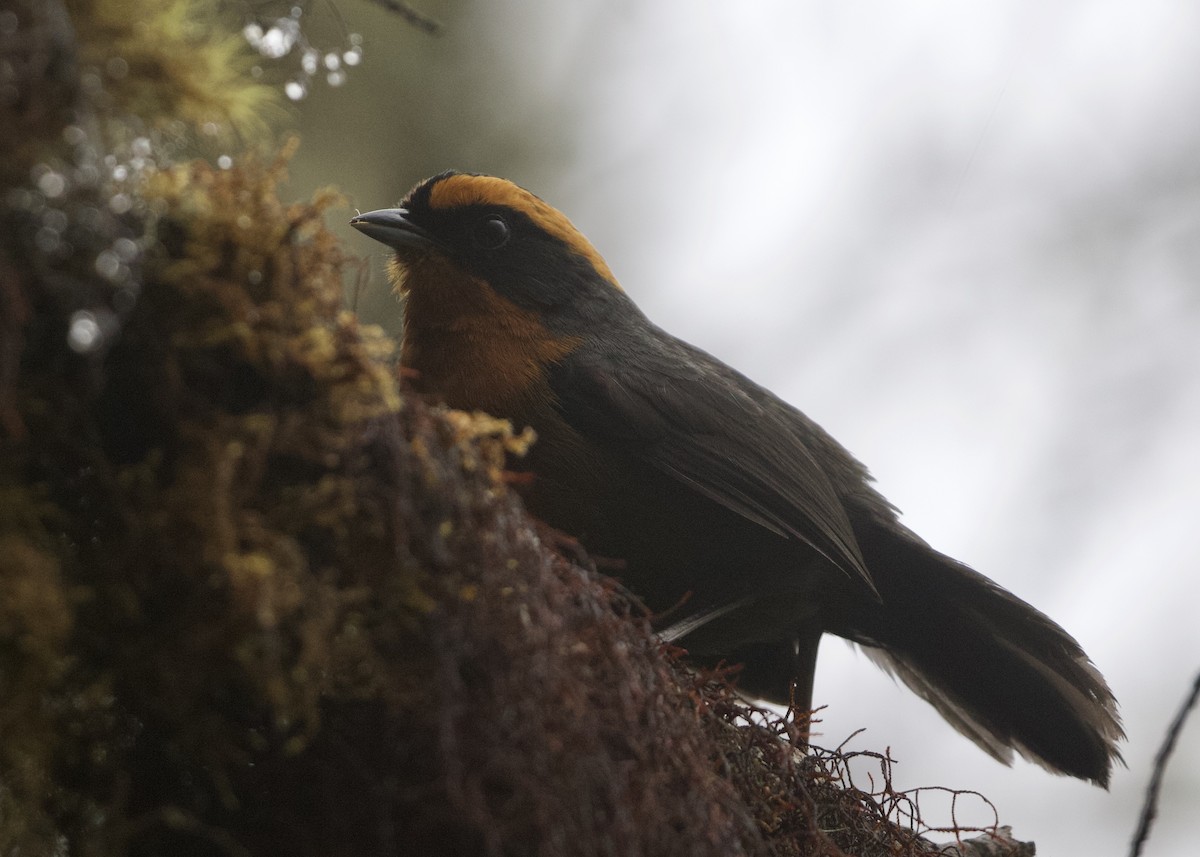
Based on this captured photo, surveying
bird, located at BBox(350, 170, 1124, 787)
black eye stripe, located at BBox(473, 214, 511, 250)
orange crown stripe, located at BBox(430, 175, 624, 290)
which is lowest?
bird, located at BBox(350, 170, 1124, 787)

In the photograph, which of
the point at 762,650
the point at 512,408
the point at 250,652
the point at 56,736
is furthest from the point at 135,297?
the point at 762,650

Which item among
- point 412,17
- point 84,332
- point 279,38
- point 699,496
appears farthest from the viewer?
point 699,496

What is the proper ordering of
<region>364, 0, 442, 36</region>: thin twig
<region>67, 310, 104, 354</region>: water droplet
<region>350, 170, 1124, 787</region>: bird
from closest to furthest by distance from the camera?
<region>67, 310, 104, 354</region>: water droplet
<region>364, 0, 442, 36</region>: thin twig
<region>350, 170, 1124, 787</region>: bird

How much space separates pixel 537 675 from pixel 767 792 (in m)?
1.04

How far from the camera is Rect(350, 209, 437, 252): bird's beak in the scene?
14.3 feet

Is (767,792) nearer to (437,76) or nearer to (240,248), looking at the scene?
(240,248)

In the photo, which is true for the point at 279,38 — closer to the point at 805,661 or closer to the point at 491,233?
the point at 491,233

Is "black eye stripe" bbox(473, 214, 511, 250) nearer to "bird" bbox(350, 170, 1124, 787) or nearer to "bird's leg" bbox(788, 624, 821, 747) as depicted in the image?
"bird" bbox(350, 170, 1124, 787)

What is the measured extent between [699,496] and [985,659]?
152 centimetres

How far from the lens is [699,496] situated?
13.2 ft

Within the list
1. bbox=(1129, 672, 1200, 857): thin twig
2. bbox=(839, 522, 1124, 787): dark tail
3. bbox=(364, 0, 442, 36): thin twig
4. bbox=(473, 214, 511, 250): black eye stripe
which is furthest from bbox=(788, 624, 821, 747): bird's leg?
bbox=(364, 0, 442, 36): thin twig

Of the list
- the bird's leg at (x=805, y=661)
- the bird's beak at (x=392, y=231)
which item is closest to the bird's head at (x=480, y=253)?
A: the bird's beak at (x=392, y=231)

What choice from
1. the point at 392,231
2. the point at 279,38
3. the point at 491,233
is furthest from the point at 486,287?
the point at 279,38

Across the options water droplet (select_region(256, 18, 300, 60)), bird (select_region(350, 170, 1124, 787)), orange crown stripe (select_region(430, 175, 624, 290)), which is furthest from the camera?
orange crown stripe (select_region(430, 175, 624, 290))
